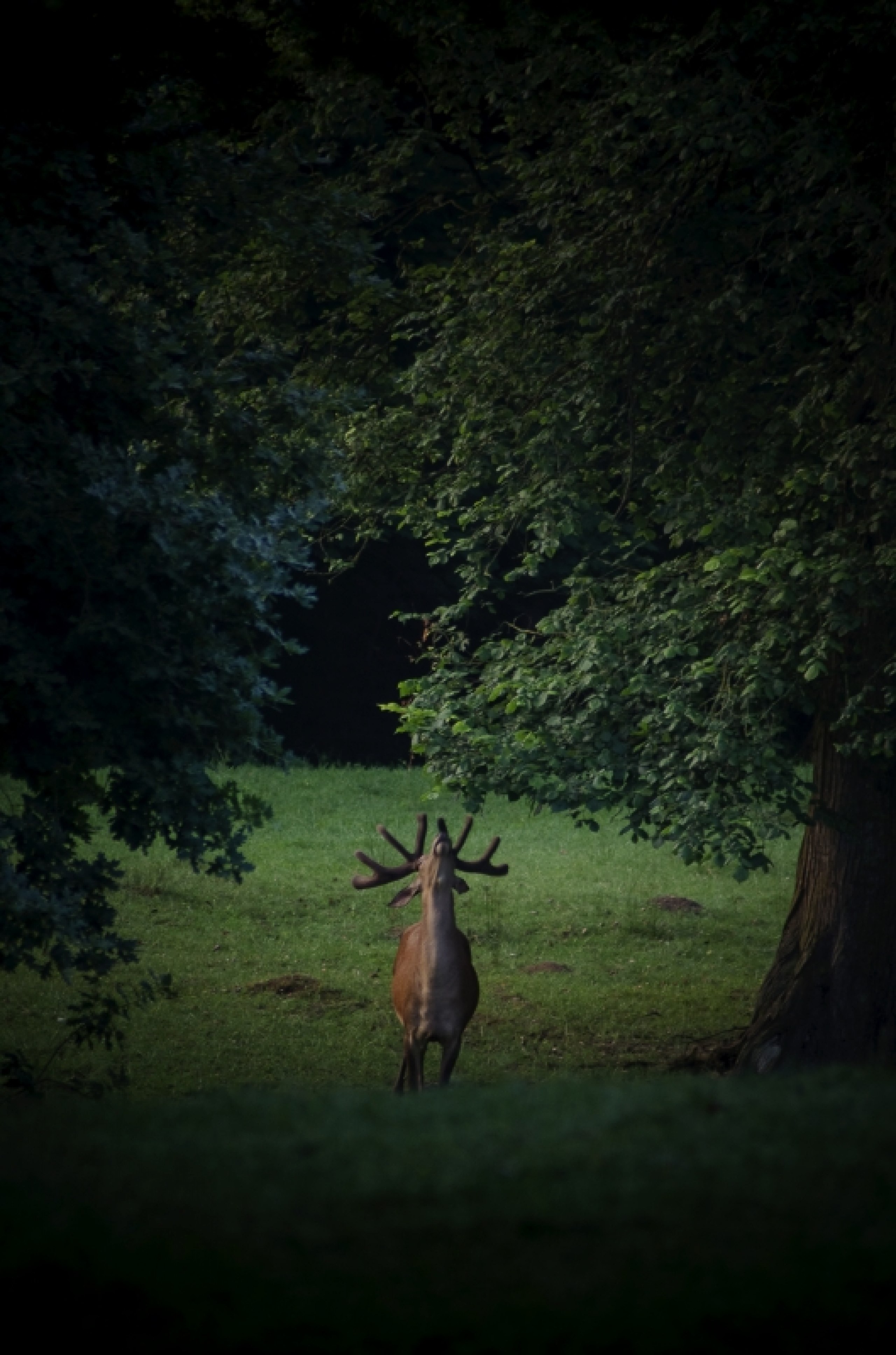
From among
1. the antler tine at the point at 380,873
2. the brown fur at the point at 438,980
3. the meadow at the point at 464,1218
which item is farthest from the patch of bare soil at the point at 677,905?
the meadow at the point at 464,1218

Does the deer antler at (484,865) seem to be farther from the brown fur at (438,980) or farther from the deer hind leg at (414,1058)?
the deer hind leg at (414,1058)

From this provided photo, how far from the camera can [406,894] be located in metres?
11.9

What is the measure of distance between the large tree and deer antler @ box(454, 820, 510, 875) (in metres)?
0.42

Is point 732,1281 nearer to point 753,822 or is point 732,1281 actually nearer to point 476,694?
point 753,822

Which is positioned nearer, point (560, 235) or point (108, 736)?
point (108, 736)

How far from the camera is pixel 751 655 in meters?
10.9

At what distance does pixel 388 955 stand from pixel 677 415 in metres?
7.78

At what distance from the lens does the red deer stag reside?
1101 centimetres

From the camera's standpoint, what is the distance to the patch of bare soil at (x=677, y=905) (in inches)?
819

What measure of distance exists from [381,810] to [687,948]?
764 cm

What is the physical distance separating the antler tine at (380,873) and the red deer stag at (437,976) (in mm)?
295

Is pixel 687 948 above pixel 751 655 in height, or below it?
below

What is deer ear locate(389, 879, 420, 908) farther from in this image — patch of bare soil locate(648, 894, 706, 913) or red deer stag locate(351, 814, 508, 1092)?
patch of bare soil locate(648, 894, 706, 913)

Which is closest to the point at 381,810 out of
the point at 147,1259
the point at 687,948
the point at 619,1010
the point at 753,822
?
the point at 687,948
